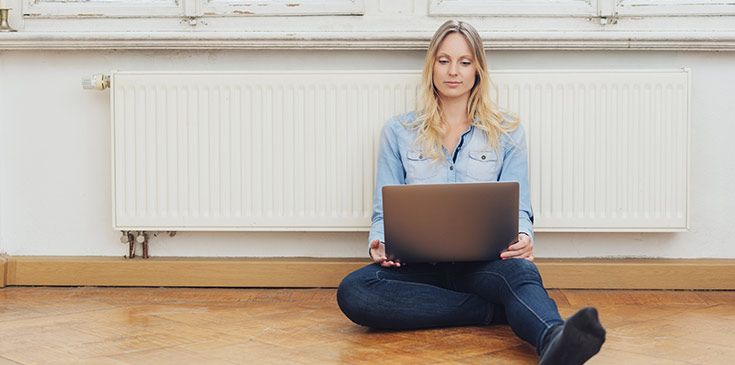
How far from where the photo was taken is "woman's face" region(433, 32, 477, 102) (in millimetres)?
1933

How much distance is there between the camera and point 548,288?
2.21 m

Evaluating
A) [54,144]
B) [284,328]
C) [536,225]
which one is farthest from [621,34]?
[54,144]

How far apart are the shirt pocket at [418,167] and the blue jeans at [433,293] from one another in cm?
24

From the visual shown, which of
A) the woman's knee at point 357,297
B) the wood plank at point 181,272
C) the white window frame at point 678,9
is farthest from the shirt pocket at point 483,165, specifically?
the white window frame at point 678,9

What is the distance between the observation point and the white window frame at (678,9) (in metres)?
2.16

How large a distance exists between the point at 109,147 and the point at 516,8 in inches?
48.5

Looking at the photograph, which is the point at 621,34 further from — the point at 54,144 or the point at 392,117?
the point at 54,144

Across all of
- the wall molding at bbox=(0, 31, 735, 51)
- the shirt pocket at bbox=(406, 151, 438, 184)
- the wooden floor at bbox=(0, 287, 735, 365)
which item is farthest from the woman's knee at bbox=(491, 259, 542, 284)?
the wall molding at bbox=(0, 31, 735, 51)

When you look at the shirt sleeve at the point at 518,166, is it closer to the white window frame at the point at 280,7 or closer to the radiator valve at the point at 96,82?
the white window frame at the point at 280,7

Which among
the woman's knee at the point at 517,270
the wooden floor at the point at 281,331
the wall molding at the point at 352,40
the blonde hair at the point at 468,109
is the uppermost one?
the wall molding at the point at 352,40

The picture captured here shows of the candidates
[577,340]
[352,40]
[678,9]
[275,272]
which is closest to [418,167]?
[352,40]

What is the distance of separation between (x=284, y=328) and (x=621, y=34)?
122cm

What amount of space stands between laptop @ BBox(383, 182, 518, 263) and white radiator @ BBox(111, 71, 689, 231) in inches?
22.4

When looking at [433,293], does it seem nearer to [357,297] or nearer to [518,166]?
[357,297]
